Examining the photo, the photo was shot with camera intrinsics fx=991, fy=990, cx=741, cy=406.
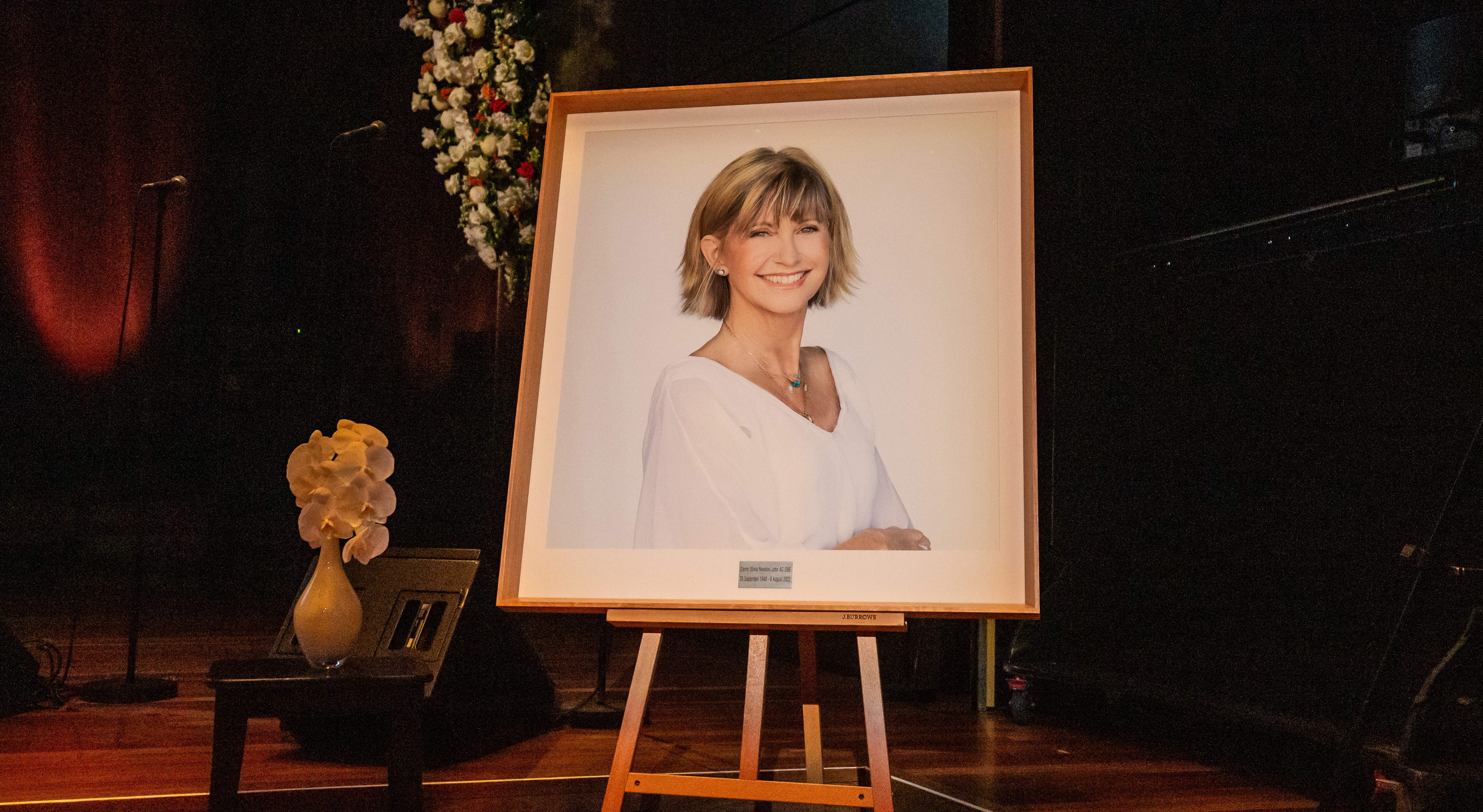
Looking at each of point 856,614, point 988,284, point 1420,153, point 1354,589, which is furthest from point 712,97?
point 1354,589

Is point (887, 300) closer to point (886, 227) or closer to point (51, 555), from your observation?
point (886, 227)

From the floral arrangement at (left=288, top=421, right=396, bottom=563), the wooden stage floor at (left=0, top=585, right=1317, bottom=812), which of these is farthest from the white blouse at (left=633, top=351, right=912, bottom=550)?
the wooden stage floor at (left=0, top=585, right=1317, bottom=812)

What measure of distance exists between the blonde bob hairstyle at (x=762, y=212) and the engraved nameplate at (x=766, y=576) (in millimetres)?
436

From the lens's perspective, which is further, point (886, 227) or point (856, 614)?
point (886, 227)

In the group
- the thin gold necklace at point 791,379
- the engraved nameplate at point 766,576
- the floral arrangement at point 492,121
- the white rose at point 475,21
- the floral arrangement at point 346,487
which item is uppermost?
the white rose at point 475,21

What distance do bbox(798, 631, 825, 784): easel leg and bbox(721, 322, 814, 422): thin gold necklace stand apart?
0.42m

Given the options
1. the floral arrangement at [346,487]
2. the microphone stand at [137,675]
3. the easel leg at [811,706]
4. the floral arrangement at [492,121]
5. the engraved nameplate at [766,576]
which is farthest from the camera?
the microphone stand at [137,675]

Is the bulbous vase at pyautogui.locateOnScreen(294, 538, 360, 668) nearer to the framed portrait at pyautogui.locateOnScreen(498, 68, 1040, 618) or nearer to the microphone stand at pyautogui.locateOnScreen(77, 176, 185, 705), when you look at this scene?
the framed portrait at pyautogui.locateOnScreen(498, 68, 1040, 618)

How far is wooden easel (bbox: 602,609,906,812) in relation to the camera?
1434 millimetres

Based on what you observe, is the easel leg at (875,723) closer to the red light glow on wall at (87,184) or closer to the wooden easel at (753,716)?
the wooden easel at (753,716)

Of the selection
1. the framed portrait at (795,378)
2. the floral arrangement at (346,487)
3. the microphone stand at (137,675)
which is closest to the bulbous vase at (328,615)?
the floral arrangement at (346,487)

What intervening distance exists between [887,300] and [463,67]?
1812 mm

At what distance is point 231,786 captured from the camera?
A: 1.49m

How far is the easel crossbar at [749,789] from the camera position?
1.42 meters
